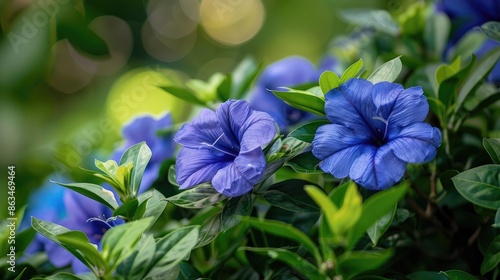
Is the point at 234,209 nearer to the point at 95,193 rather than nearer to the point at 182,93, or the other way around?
the point at 95,193

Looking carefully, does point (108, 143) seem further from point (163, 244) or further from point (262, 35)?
point (262, 35)

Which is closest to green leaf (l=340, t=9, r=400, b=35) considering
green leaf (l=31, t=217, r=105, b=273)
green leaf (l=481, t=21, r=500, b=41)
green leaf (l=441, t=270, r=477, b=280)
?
green leaf (l=481, t=21, r=500, b=41)

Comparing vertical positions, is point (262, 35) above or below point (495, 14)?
below

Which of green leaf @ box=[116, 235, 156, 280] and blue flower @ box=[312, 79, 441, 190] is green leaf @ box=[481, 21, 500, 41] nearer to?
blue flower @ box=[312, 79, 441, 190]

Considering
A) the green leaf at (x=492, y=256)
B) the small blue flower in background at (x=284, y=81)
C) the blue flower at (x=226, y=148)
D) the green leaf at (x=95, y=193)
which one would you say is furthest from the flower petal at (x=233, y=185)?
the small blue flower in background at (x=284, y=81)

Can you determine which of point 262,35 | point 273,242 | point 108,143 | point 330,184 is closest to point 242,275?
point 273,242

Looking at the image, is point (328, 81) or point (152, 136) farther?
point (152, 136)

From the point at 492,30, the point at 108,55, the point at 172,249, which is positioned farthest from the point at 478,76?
the point at 108,55
